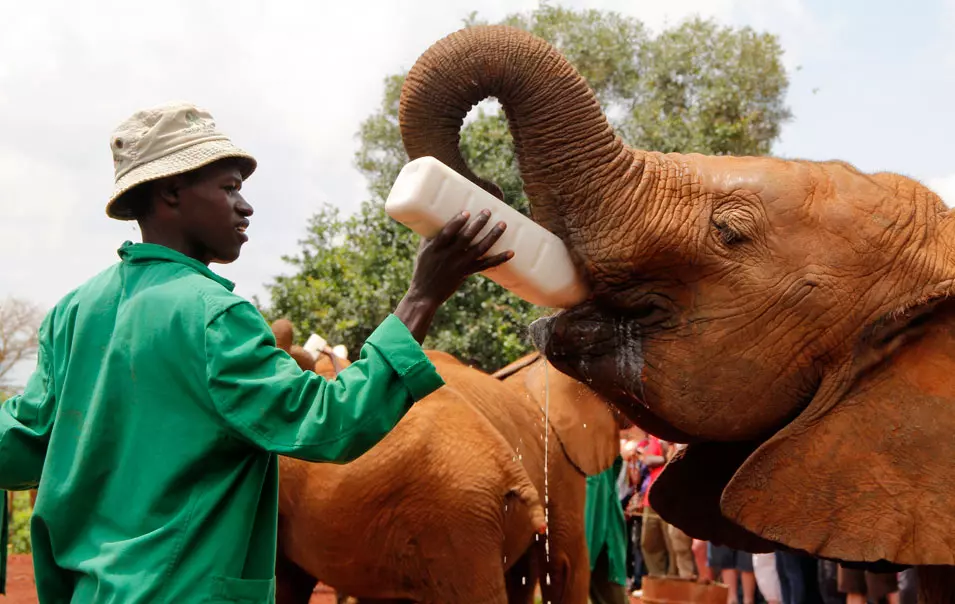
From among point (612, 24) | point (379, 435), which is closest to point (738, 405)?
point (379, 435)

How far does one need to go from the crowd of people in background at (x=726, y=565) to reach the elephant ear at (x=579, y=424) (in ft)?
1.56

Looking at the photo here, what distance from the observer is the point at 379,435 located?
2.50 metres

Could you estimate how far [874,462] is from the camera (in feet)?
9.32

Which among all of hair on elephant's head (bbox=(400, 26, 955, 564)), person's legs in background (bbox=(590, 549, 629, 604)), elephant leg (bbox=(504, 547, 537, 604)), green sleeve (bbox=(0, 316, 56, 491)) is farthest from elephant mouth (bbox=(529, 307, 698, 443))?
person's legs in background (bbox=(590, 549, 629, 604))

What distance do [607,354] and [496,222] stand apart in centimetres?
55

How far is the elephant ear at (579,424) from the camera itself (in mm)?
8344

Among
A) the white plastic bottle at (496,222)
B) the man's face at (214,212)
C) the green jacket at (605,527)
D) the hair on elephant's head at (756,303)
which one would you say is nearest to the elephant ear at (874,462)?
the hair on elephant's head at (756,303)

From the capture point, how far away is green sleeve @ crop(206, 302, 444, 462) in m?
2.43

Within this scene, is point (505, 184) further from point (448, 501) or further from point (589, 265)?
point (589, 265)

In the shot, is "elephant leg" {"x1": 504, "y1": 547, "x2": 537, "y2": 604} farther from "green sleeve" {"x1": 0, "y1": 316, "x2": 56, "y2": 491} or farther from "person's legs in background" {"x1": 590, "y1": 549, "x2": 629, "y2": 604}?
"green sleeve" {"x1": 0, "y1": 316, "x2": 56, "y2": 491}

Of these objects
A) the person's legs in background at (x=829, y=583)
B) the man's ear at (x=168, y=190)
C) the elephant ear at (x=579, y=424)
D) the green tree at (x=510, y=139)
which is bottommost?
the person's legs in background at (x=829, y=583)

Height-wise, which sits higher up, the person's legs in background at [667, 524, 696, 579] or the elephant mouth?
the elephant mouth

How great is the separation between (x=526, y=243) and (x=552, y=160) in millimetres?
332

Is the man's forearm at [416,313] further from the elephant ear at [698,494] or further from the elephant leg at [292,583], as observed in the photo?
the elephant leg at [292,583]
